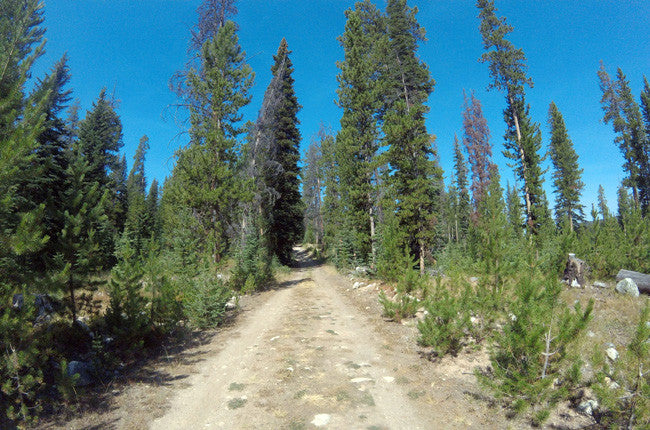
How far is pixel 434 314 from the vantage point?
588 centimetres

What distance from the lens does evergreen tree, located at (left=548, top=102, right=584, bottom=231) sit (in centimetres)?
3603

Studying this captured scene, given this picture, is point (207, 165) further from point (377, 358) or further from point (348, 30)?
point (348, 30)

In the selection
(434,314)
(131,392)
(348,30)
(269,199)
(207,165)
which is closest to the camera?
(131,392)

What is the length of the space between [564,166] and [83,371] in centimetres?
4648

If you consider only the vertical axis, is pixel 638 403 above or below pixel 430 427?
above

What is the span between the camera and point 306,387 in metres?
4.79

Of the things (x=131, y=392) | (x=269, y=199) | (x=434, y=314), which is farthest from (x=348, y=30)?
(x=131, y=392)

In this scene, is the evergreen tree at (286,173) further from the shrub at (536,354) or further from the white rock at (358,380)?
the shrub at (536,354)

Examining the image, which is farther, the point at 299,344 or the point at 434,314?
the point at 299,344

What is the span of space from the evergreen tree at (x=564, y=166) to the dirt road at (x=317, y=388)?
134ft

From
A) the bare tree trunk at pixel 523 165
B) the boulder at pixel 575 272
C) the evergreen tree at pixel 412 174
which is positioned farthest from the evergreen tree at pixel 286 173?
the boulder at pixel 575 272

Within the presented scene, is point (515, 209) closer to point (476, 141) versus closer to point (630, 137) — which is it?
point (476, 141)

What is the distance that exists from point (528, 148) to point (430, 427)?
24081 millimetres

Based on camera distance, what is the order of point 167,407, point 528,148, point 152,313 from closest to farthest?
1. point 167,407
2. point 152,313
3. point 528,148
